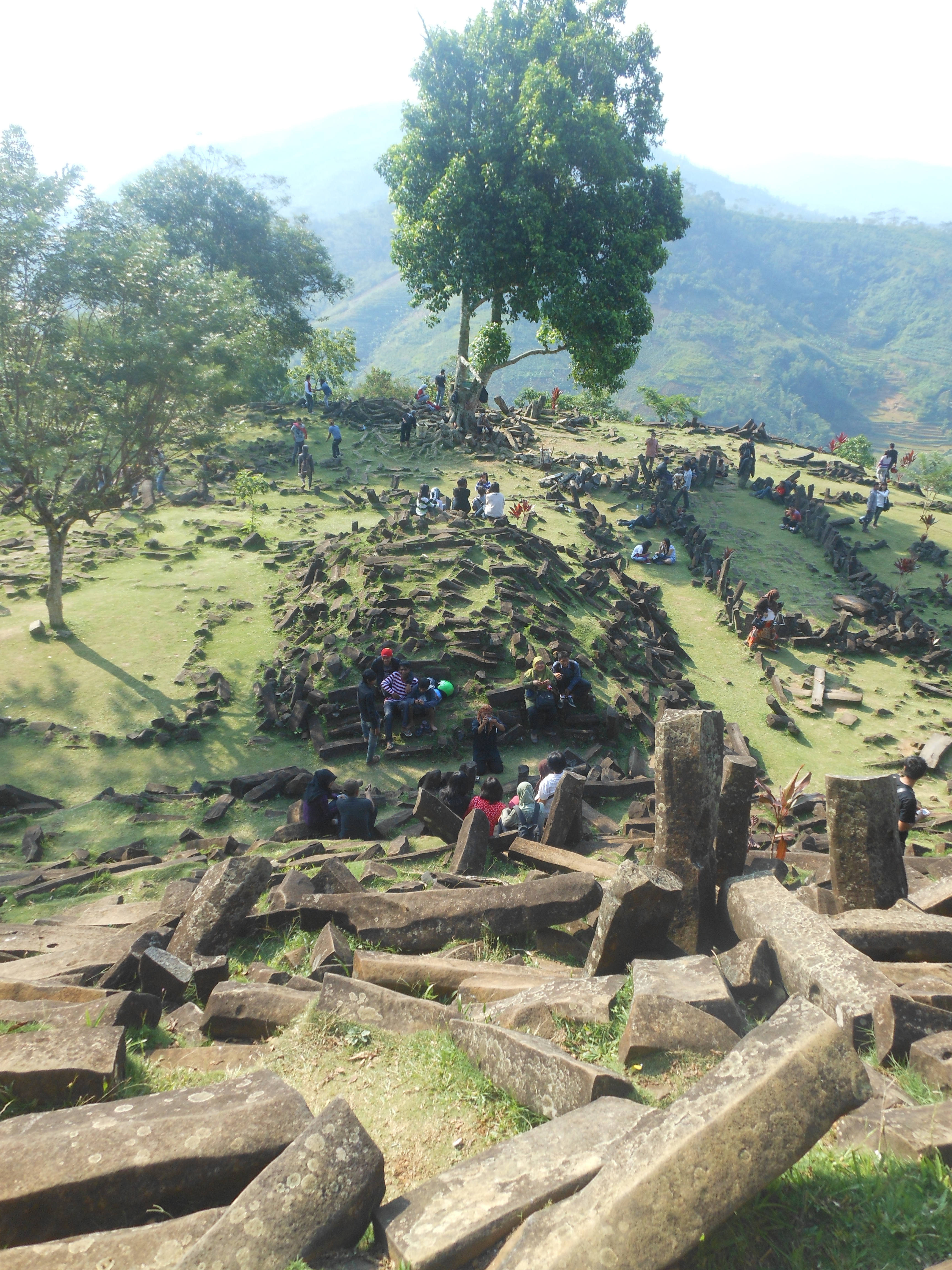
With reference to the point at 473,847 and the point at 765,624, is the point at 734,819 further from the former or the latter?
the point at 765,624

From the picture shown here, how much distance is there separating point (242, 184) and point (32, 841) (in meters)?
44.3

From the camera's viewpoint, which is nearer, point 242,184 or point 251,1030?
point 251,1030

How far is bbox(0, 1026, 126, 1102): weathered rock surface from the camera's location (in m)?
3.66

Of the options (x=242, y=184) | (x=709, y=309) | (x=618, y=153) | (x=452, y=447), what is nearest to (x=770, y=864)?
(x=452, y=447)

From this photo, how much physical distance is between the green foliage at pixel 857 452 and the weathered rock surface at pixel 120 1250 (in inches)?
1785

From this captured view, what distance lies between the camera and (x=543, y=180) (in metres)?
29.6

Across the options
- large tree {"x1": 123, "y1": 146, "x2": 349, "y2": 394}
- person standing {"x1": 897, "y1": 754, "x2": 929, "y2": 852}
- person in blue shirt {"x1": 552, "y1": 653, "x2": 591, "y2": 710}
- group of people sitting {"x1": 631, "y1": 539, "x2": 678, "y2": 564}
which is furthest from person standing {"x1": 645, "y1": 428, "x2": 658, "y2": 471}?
person standing {"x1": 897, "y1": 754, "x2": 929, "y2": 852}

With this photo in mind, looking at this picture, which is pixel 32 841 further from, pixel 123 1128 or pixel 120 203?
pixel 120 203

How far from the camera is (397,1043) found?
443cm

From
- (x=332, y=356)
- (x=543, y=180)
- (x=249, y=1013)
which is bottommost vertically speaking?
(x=249, y=1013)

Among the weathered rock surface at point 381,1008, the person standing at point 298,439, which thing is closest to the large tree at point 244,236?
the person standing at point 298,439

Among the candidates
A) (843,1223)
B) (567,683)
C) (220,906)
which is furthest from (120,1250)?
(567,683)

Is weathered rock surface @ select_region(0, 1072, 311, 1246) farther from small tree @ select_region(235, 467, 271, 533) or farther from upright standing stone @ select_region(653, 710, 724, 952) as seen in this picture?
small tree @ select_region(235, 467, 271, 533)

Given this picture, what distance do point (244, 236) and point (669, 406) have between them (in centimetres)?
2769
